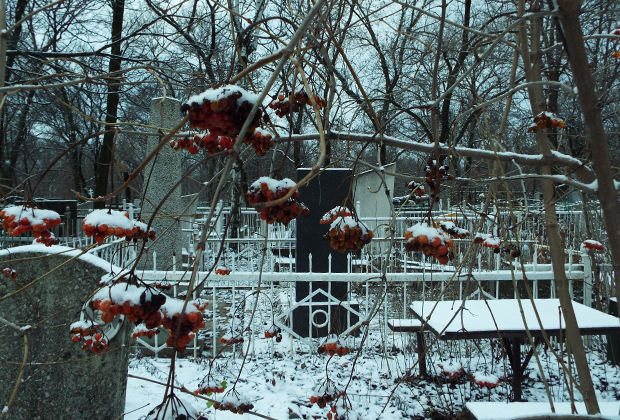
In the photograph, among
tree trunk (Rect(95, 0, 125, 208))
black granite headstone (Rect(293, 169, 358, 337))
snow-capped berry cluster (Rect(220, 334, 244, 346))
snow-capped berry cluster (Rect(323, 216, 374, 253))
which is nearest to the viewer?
snow-capped berry cluster (Rect(323, 216, 374, 253))

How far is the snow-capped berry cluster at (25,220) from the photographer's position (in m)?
1.31

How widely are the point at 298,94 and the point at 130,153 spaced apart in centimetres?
2189

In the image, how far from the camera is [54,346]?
2.73 m

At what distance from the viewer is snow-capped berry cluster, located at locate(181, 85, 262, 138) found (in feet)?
2.21

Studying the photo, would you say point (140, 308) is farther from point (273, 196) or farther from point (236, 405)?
point (236, 405)

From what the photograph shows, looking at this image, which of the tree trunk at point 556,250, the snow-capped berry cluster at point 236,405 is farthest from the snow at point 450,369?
the tree trunk at point 556,250

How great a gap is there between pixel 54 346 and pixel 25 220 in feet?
5.97

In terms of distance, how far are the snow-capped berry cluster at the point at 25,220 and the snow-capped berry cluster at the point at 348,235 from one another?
0.95 m

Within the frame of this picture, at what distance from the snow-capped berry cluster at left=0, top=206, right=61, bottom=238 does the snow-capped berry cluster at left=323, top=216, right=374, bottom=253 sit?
3.11 ft

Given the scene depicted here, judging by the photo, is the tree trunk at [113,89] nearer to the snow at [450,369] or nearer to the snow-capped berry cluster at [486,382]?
the snow at [450,369]

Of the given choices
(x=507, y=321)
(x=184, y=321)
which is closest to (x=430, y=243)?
(x=184, y=321)

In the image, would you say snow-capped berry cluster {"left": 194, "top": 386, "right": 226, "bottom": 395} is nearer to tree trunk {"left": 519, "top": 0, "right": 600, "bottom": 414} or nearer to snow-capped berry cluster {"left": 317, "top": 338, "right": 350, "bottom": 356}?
snow-capped berry cluster {"left": 317, "top": 338, "right": 350, "bottom": 356}

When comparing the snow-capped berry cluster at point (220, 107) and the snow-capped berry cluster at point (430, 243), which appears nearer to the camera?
the snow-capped berry cluster at point (220, 107)

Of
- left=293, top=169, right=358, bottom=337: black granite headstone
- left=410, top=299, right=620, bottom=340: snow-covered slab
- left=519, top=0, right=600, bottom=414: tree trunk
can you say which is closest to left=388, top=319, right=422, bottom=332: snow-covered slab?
left=410, top=299, right=620, bottom=340: snow-covered slab
